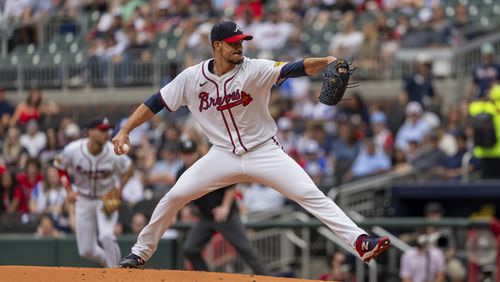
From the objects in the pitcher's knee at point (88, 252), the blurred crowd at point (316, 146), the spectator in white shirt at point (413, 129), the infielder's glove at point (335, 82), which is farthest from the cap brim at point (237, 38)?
the spectator in white shirt at point (413, 129)

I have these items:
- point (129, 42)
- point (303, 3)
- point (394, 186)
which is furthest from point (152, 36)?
point (394, 186)

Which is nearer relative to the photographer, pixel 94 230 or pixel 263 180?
pixel 263 180

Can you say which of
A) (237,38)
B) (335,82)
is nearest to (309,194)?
(335,82)

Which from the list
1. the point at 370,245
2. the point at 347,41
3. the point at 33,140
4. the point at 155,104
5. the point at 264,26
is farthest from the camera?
the point at 264,26

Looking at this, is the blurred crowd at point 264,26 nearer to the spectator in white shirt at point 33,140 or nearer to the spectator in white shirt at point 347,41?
the spectator in white shirt at point 347,41

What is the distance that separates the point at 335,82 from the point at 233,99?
0.85m

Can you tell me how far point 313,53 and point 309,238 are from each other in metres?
5.93

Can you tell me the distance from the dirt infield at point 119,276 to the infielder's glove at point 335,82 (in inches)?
50.5

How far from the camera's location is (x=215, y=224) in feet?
40.4

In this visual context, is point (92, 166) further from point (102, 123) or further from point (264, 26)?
point (264, 26)

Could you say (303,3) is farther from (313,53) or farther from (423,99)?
(423,99)

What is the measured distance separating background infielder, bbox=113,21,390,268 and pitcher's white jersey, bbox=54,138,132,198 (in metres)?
2.47

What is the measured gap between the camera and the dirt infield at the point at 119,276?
8.97 meters

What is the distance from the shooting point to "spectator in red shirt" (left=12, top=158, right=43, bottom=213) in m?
16.5
